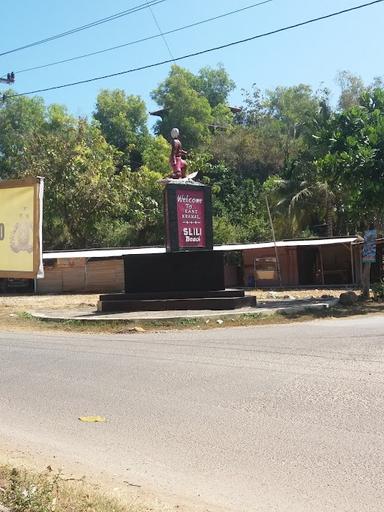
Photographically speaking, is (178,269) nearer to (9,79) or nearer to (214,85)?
(9,79)

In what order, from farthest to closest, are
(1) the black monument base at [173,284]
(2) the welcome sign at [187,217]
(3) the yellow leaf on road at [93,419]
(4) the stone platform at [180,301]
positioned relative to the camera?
(2) the welcome sign at [187,217] < (1) the black monument base at [173,284] < (4) the stone platform at [180,301] < (3) the yellow leaf on road at [93,419]

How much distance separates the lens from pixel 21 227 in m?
5.35

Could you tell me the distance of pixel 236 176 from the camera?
170 ft

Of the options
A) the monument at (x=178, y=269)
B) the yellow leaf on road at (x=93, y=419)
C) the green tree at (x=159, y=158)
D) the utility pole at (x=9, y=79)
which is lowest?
the yellow leaf on road at (x=93, y=419)

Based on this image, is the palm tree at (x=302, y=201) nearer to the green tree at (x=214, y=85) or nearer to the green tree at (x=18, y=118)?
the green tree at (x=18, y=118)

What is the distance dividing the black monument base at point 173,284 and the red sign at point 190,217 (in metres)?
0.53

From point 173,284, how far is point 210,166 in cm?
2977

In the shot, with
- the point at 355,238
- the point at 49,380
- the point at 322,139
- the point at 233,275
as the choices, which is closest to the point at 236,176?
Result: the point at 233,275

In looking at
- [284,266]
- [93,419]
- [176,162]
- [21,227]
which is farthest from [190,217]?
[284,266]

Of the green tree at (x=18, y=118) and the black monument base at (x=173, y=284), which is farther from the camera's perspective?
the green tree at (x=18, y=118)

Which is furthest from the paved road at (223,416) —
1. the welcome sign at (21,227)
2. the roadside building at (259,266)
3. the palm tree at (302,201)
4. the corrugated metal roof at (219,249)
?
the palm tree at (302,201)

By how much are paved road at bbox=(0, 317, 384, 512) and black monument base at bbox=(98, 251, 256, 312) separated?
7027mm

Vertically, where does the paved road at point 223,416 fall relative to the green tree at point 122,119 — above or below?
below

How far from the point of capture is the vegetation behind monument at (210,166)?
21.4 m
